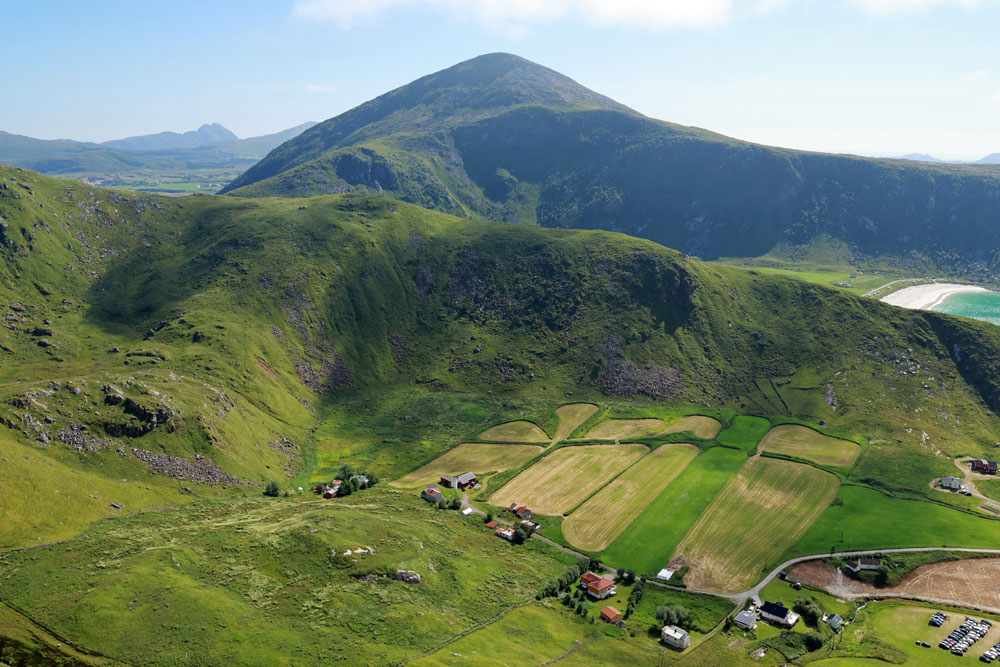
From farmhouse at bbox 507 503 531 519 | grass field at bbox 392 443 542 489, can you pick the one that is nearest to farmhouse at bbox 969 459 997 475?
grass field at bbox 392 443 542 489

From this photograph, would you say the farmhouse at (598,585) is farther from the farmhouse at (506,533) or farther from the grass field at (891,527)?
the grass field at (891,527)

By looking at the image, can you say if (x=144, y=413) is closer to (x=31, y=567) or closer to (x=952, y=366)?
(x=31, y=567)

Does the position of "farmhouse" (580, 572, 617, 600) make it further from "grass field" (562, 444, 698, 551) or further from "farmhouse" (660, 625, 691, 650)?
"farmhouse" (660, 625, 691, 650)

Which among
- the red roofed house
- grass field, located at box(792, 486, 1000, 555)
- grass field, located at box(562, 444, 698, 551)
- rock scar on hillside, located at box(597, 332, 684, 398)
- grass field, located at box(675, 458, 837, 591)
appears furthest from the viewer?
rock scar on hillside, located at box(597, 332, 684, 398)

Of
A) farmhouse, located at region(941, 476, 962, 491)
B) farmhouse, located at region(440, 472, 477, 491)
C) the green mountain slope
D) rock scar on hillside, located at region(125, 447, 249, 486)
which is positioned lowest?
farmhouse, located at region(440, 472, 477, 491)

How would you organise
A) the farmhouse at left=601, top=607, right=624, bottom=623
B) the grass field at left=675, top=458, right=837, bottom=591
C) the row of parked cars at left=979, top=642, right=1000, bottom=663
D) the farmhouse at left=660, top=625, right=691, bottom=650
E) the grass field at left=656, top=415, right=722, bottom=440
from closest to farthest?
the row of parked cars at left=979, top=642, right=1000, bottom=663 → the farmhouse at left=660, top=625, right=691, bottom=650 → the farmhouse at left=601, top=607, right=624, bottom=623 → the grass field at left=675, top=458, right=837, bottom=591 → the grass field at left=656, top=415, right=722, bottom=440

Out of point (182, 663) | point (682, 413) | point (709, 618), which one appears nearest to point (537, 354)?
point (682, 413)
